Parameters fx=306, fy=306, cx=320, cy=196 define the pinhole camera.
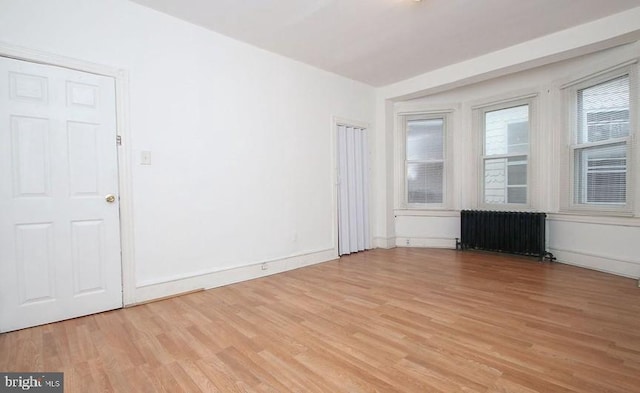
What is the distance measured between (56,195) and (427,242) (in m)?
5.37

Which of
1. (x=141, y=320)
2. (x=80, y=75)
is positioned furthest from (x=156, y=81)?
(x=141, y=320)

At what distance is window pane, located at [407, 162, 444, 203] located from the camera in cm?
580

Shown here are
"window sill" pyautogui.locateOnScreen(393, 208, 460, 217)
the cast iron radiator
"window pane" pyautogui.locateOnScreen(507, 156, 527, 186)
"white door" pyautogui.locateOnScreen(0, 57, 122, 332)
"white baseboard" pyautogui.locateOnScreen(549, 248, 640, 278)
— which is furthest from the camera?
"window sill" pyautogui.locateOnScreen(393, 208, 460, 217)

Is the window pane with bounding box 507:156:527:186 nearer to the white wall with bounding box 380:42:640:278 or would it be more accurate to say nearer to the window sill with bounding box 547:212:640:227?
the white wall with bounding box 380:42:640:278

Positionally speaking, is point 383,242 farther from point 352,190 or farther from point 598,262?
point 598,262

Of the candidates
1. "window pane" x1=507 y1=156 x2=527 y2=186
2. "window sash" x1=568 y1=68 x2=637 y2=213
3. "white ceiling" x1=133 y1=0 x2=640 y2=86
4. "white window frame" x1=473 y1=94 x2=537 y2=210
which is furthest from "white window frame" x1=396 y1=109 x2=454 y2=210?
"window sash" x1=568 y1=68 x2=637 y2=213

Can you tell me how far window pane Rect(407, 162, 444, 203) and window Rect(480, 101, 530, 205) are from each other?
0.74 meters

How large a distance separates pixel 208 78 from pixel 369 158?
9.97 feet

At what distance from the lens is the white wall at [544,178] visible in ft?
12.6

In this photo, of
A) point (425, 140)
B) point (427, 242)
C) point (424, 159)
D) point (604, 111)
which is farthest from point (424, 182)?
point (604, 111)

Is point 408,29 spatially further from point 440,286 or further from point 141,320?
point 141,320

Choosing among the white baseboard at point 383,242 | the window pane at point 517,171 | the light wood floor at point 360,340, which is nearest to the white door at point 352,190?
the white baseboard at point 383,242

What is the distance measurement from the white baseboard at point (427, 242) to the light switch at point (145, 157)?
4.42 metres

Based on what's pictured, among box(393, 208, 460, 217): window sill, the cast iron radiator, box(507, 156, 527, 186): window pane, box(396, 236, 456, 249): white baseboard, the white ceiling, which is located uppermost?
the white ceiling
